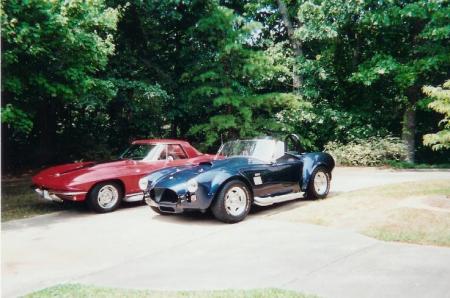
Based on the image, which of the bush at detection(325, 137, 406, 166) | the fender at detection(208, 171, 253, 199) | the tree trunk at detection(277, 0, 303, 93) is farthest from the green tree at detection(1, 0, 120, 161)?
the tree trunk at detection(277, 0, 303, 93)

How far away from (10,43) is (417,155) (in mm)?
18869

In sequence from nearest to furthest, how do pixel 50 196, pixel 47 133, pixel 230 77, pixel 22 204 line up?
1. pixel 50 196
2. pixel 22 204
3. pixel 230 77
4. pixel 47 133

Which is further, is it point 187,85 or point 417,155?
point 417,155

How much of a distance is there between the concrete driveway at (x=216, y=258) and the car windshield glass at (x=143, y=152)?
2.40 m

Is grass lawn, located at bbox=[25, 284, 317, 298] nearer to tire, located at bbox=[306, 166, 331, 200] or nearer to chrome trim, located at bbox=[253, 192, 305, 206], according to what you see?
chrome trim, located at bbox=[253, 192, 305, 206]

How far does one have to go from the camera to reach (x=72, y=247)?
6605 millimetres

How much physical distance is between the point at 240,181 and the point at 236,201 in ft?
1.21

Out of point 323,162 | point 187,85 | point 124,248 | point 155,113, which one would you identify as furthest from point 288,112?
point 124,248

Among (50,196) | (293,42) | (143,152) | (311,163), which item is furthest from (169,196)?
(293,42)

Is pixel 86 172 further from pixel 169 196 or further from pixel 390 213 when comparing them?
pixel 390 213

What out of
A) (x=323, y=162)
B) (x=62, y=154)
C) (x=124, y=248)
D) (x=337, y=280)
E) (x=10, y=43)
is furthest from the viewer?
(x=62, y=154)

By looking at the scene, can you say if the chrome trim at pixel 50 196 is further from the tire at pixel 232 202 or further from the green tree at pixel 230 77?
the green tree at pixel 230 77

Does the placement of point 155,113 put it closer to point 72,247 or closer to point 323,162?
point 323,162

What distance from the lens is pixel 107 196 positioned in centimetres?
943
